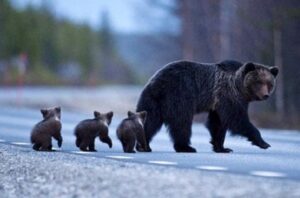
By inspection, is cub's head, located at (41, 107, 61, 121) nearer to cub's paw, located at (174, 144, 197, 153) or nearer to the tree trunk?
cub's paw, located at (174, 144, 197, 153)

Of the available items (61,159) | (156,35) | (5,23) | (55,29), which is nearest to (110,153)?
(61,159)

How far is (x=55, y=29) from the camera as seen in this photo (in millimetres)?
115750

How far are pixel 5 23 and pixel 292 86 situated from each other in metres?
69.5

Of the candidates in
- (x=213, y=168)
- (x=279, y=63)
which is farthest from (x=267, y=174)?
(x=279, y=63)

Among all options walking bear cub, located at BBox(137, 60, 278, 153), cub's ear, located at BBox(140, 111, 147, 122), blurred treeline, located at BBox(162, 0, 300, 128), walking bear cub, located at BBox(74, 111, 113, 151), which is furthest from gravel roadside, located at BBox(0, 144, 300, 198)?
blurred treeline, located at BBox(162, 0, 300, 128)

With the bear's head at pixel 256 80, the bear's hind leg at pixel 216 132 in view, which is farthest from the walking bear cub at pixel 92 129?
the bear's head at pixel 256 80

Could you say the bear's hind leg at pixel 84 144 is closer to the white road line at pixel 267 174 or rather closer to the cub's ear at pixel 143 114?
the cub's ear at pixel 143 114

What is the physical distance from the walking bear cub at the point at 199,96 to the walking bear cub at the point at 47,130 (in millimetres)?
1247

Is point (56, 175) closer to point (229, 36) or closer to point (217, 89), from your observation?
point (217, 89)

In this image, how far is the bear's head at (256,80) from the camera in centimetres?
1237

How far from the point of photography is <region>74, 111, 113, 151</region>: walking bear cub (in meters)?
12.2

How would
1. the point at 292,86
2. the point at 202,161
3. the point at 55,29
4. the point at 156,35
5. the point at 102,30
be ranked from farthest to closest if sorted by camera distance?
the point at 102,30
the point at 55,29
the point at 156,35
the point at 292,86
the point at 202,161

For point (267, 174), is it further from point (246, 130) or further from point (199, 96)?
point (199, 96)

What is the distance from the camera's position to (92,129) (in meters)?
12.2
